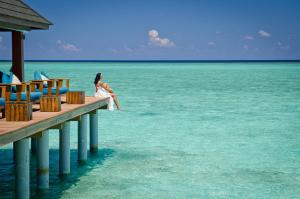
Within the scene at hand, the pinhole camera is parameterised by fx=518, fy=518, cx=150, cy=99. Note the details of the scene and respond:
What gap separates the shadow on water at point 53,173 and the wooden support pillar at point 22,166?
185cm

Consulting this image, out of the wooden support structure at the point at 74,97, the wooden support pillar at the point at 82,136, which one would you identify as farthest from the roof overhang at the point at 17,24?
the wooden support pillar at the point at 82,136

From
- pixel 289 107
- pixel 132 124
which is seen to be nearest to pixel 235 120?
pixel 132 124

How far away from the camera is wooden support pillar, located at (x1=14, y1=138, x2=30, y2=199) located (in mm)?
8336

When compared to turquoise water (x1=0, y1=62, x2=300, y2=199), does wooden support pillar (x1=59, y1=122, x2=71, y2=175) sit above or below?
above

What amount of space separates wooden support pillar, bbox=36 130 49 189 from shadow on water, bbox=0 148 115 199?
18 centimetres

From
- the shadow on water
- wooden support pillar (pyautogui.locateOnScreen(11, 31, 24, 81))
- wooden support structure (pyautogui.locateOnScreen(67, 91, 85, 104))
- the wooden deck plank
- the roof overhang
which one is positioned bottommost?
the shadow on water

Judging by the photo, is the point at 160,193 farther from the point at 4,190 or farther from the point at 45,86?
the point at 45,86

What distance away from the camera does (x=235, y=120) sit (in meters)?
24.3

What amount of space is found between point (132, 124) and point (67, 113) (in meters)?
12.6

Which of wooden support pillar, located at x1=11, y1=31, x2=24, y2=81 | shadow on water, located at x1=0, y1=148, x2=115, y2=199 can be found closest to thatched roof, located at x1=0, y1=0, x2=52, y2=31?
wooden support pillar, located at x1=11, y1=31, x2=24, y2=81

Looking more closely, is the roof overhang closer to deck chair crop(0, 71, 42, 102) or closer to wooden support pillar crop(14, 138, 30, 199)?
deck chair crop(0, 71, 42, 102)

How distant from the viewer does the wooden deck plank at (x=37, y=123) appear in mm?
7360

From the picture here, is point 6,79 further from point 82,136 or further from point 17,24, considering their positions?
point 82,136

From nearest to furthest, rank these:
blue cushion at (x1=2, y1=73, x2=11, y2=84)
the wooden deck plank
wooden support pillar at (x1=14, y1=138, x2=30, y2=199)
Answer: the wooden deck plank
wooden support pillar at (x1=14, y1=138, x2=30, y2=199)
blue cushion at (x1=2, y1=73, x2=11, y2=84)
